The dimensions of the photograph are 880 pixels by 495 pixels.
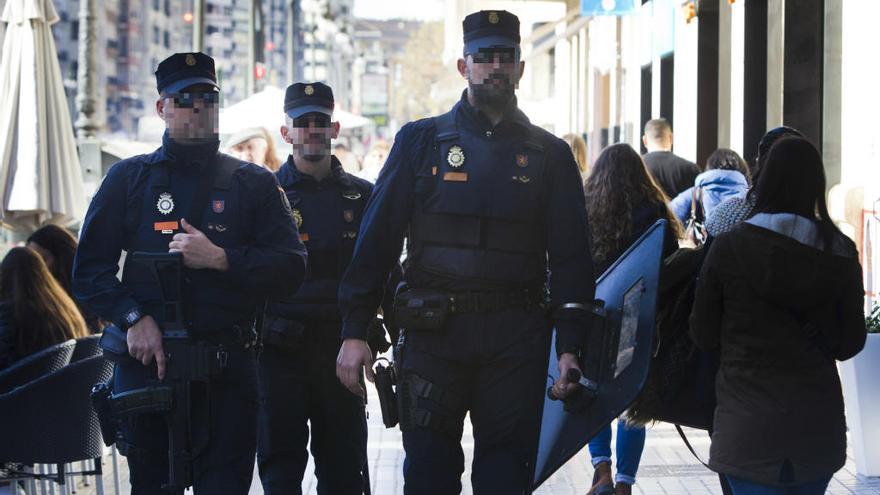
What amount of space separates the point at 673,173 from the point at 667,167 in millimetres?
78

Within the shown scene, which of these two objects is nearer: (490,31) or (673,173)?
(490,31)

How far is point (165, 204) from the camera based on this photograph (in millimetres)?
4668

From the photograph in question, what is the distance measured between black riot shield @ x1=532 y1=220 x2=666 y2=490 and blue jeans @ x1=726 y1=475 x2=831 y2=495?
495 millimetres

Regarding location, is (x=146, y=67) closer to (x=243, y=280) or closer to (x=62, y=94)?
(x=62, y=94)

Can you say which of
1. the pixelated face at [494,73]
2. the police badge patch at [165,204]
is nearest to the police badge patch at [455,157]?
the pixelated face at [494,73]

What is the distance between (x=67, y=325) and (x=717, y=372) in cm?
328

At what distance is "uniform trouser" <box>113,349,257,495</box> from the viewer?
15.0ft

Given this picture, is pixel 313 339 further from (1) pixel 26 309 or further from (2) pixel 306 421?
(1) pixel 26 309

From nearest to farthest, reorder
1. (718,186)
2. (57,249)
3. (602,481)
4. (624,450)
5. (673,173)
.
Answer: (624,450)
(602,481)
(57,249)
(718,186)
(673,173)

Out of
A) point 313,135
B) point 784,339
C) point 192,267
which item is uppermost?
point 313,135

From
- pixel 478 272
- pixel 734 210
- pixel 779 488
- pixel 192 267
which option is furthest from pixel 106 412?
pixel 734 210

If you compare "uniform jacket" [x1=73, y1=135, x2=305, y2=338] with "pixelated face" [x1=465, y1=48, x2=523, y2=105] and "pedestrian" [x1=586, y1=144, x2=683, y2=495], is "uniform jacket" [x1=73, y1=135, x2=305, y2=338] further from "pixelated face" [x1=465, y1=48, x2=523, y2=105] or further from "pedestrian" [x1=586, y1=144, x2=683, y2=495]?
"pedestrian" [x1=586, y1=144, x2=683, y2=495]

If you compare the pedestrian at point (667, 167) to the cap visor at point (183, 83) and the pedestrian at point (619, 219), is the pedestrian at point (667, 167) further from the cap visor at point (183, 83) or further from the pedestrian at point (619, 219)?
the cap visor at point (183, 83)

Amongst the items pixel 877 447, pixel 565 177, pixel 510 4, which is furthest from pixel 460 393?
pixel 510 4
